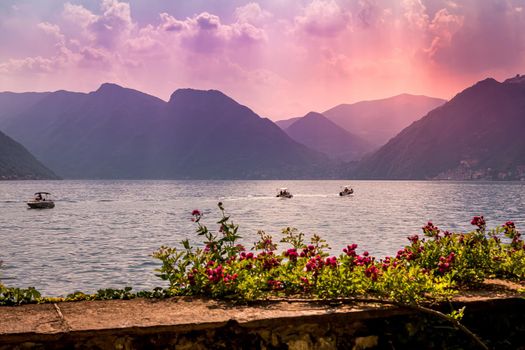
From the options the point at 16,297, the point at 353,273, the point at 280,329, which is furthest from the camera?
the point at 353,273

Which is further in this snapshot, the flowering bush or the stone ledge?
the flowering bush

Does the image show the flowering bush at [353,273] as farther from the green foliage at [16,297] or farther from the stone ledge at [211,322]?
the green foliage at [16,297]

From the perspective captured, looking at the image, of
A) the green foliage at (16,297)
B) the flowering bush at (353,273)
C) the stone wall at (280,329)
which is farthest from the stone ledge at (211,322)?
the flowering bush at (353,273)

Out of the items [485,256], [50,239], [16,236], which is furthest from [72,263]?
[485,256]

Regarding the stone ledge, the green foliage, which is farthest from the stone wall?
the green foliage

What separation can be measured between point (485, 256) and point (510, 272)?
626 mm

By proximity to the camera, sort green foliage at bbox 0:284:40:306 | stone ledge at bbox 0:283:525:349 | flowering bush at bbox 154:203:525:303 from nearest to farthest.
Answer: stone ledge at bbox 0:283:525:349 → green foliage at bbox 0:284:40:306 → flowering bush at bbox 154:203:525:303

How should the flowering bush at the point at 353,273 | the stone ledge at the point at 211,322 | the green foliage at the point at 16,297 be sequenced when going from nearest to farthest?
the stone ledge at the point at 211,322 → the green foliage at the point at 16,297 → the flowering bush at the point at 353,273

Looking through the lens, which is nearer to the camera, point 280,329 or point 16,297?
point 280,329

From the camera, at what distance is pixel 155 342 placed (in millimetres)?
6402

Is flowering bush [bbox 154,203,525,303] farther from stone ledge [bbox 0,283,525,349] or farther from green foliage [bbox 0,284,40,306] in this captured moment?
green foliage [bbox 0,284,40,306]

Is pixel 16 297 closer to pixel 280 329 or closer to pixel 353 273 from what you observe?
pixel 280 329

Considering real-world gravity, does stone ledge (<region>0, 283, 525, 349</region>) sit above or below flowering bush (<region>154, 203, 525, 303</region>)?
below

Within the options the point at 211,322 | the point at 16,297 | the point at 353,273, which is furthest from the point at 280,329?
the point at 16,297
